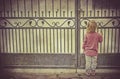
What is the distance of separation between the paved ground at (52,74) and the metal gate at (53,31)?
0.16 meters

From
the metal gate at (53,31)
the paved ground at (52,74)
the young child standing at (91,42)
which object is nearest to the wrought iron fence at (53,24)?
the metal gate at (53,31)

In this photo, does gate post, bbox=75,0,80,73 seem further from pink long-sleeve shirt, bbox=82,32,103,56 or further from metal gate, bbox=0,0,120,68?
pink long-sleeve shirt, bbox=82,32,103,56

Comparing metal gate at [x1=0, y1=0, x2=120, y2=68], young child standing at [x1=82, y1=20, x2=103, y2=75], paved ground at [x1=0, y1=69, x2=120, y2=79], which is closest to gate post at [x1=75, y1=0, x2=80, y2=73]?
metal gate at [x1=0, y1=0, x2=120, y2=68]

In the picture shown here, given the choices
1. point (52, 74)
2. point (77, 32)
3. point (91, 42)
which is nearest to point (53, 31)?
point (77, 32)

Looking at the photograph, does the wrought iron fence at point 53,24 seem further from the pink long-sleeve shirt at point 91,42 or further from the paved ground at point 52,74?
the pink long-sleeve shirt at point 91,42

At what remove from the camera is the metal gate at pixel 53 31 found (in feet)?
23.4

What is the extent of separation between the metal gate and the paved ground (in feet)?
0.54

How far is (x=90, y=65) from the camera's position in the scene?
254 inches

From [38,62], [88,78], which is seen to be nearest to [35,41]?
[38,62]

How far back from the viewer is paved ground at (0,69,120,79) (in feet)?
23.1

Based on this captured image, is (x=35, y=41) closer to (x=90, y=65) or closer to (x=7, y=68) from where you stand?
(x=7, y=68)

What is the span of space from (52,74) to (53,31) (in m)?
1.13

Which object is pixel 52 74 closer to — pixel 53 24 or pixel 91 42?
pixel 53 24

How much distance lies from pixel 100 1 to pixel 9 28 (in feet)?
8.14
